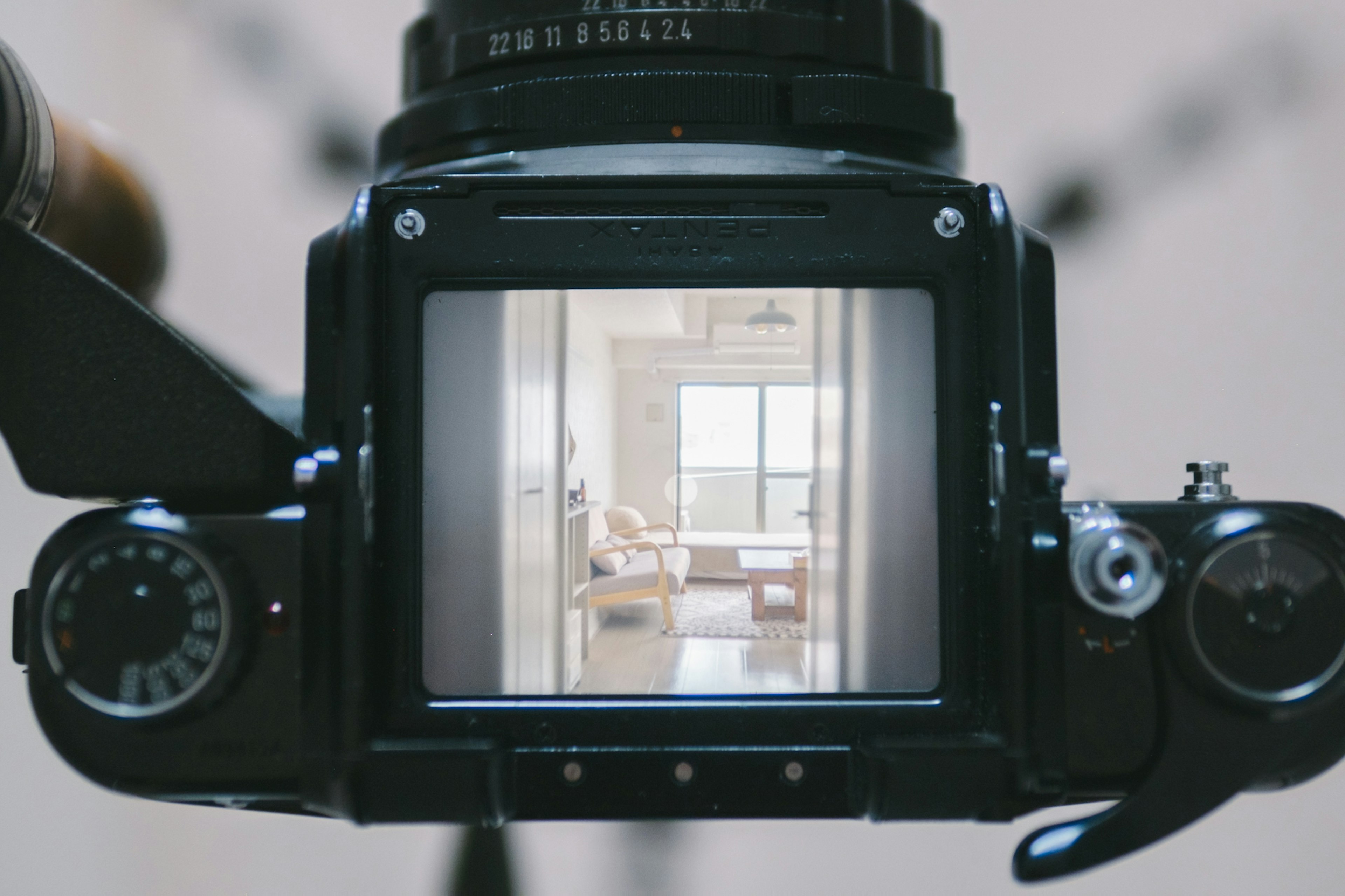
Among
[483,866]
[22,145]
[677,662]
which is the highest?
[22,145]

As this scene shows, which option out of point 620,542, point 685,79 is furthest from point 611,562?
point 685,79

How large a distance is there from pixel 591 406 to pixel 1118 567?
22cm

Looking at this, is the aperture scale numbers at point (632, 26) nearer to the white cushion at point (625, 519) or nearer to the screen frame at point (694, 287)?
the screen frame at point (694, 287)

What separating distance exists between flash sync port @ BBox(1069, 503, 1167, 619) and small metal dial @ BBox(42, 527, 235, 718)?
33 cm

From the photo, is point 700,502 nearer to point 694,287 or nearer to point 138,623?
point 694,287

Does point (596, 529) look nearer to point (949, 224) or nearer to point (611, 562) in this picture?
point (611, 562)

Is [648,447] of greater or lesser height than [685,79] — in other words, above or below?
below

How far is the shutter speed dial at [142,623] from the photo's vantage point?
30cm

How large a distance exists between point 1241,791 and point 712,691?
0.22m

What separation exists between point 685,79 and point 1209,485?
0.98 feet

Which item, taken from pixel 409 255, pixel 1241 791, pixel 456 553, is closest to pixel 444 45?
pixel 409 255

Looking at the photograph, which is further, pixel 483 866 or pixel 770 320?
pixel 483 866

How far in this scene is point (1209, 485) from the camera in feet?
1.15

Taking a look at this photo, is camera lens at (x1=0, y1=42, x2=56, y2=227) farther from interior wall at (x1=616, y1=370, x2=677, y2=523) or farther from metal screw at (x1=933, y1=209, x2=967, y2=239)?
metal screw at (x1=933, y1=209, x2=967, y2=239)
